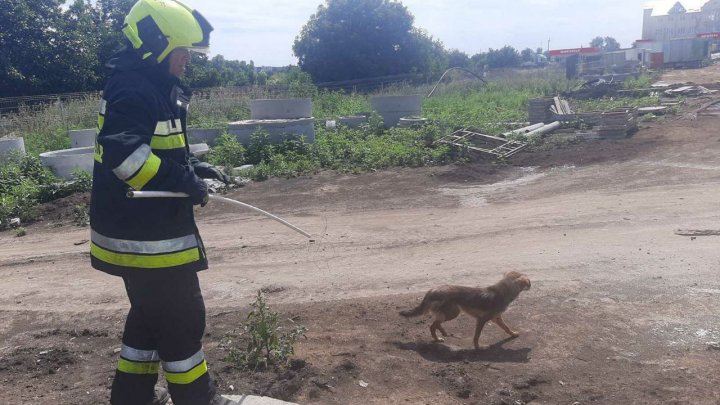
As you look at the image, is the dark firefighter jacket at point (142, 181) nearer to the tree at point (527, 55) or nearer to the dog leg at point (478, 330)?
the dog leg at point (478, 330)

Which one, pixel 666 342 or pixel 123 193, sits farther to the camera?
pixel 666 342

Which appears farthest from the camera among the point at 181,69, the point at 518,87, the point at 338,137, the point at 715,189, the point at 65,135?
the point at 518,87

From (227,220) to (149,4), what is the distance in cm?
735

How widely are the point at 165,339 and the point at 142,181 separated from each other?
2.85 ft

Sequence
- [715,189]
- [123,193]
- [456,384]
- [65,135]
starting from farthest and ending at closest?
[65,135]
[715,189]
[456,384]
[123,193]

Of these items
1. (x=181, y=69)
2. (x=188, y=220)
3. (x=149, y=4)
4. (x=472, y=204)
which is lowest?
(x=472, y=204)

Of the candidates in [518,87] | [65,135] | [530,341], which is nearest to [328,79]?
[518,87]

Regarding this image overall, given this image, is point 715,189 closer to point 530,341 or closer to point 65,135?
point 530,341

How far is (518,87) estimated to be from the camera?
1172 inches

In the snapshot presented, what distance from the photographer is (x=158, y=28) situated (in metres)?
3.26

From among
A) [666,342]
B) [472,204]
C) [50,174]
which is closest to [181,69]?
[666,342]

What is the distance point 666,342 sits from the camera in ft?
15.9

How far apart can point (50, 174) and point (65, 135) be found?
18.3 ft

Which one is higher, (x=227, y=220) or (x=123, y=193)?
(x=123, y=193)
